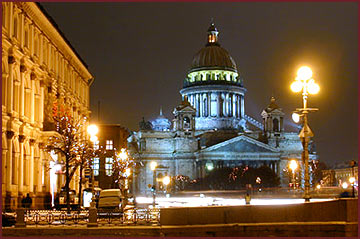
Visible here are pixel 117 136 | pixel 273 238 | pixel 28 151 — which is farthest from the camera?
pixel 117 136

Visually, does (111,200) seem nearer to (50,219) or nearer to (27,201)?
(27,201)

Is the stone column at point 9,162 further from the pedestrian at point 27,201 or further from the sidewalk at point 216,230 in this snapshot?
the sidewalk at point 216,230

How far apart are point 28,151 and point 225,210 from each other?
995 inches

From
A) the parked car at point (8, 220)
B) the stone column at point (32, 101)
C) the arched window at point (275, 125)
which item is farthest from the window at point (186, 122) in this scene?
the parked car at point (8, 220)

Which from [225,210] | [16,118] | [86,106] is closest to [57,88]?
[16,118]

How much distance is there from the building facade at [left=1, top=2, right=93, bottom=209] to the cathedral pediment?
363 ft

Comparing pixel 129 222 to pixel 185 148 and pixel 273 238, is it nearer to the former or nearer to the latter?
pixel 273 238

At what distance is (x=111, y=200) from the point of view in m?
53.2

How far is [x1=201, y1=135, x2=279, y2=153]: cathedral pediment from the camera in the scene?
587 feet

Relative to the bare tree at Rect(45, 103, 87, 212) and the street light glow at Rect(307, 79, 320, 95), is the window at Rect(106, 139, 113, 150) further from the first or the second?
the street light glow at Rect(307, 79, 320, 95)

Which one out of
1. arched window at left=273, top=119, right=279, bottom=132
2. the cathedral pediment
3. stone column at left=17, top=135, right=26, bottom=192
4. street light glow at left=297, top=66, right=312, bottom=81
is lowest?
stone column at left=17, top=135, right=26, bottom=192

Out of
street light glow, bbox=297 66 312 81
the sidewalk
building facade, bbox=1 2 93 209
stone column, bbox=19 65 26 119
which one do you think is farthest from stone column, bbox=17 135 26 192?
street light glow, bbox=297 66 312 81

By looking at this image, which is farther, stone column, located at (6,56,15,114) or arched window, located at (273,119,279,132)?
arched window, located at (273,119,279,132)

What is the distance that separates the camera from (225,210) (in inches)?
1201
